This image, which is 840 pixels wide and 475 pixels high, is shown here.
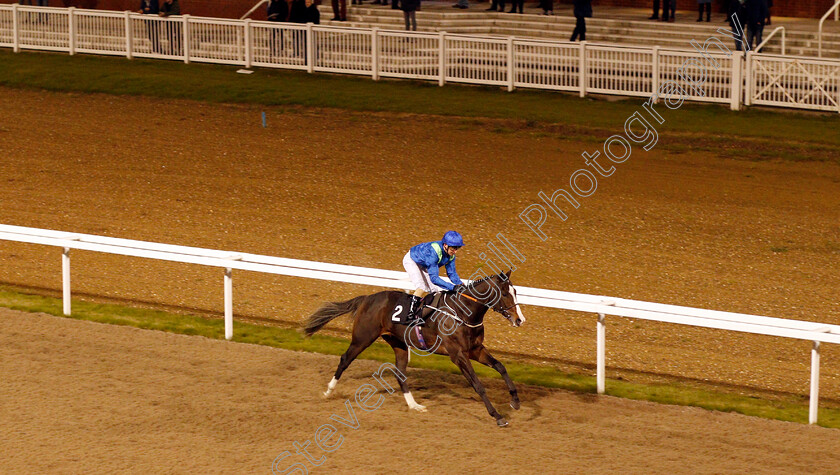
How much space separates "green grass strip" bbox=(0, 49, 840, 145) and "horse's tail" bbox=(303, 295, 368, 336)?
10.5m

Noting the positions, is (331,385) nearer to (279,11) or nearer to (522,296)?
(522,296)

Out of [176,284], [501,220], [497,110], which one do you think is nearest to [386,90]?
[497,110]

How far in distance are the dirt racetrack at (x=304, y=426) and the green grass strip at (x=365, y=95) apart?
10344mm

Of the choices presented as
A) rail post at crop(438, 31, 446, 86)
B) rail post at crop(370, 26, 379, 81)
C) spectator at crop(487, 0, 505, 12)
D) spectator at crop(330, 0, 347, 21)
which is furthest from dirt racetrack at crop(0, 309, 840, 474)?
spectator at crop(487, 0, 505, 12)

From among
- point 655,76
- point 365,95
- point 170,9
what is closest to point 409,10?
point 365,95

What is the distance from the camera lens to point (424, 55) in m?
23.1

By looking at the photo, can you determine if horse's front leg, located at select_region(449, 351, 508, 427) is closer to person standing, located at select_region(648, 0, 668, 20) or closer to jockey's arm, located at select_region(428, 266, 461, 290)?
jockey's arm, located at select_region(428, 266, 461, 290)

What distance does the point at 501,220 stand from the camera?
50.9ft

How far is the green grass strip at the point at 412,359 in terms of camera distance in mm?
9719

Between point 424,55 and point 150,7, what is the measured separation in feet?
24.8

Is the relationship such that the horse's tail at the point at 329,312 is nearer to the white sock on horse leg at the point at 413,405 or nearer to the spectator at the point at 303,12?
the white sock on horse leg at the point at 413,405

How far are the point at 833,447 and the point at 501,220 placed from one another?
7306 millimetres

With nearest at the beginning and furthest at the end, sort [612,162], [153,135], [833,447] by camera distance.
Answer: [833,447], [612,162], [153,135]

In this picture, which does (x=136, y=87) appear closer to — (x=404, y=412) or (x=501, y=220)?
(x=501, y=220)
